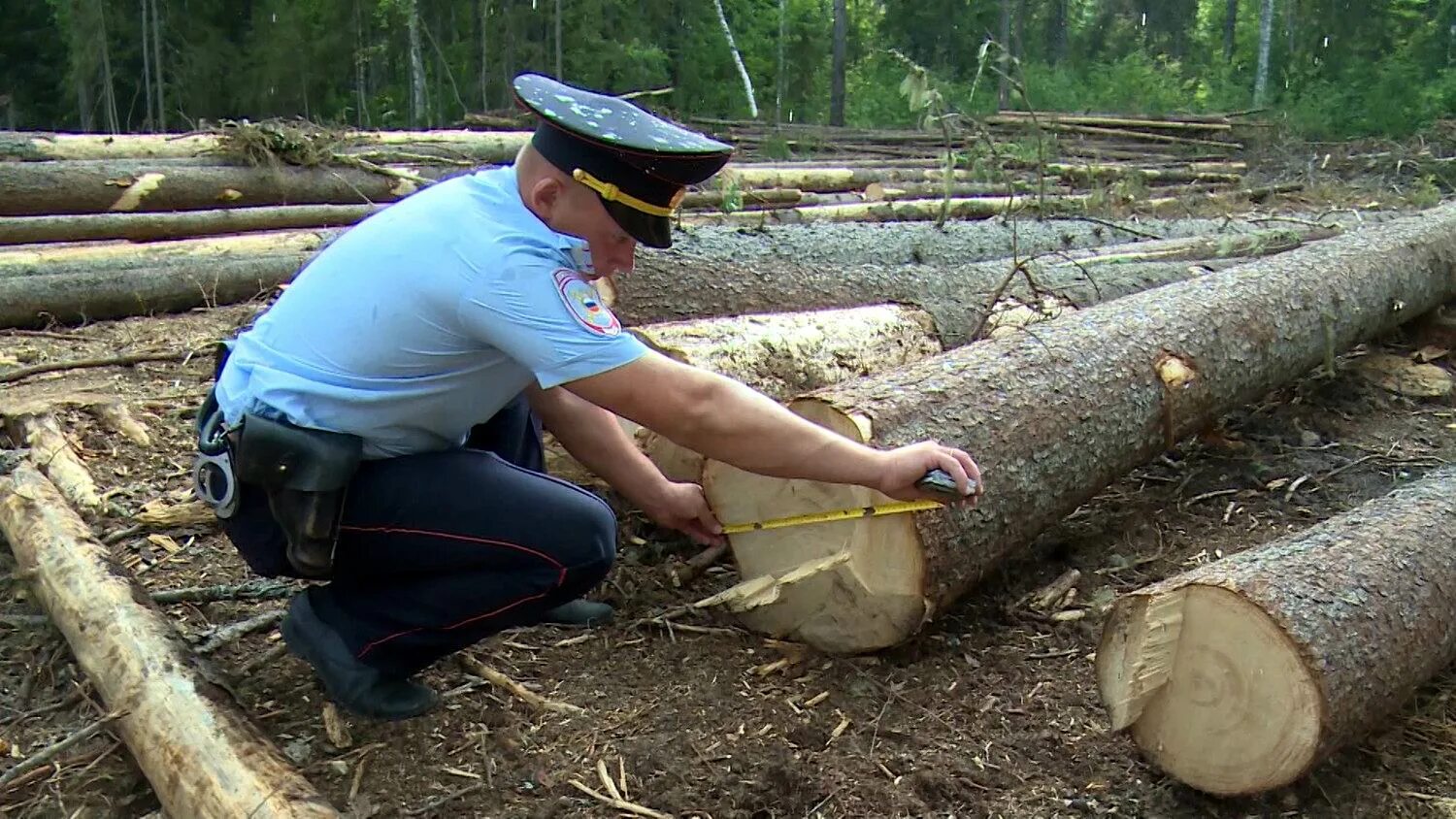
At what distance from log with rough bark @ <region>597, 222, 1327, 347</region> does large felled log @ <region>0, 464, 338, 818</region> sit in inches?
69.5

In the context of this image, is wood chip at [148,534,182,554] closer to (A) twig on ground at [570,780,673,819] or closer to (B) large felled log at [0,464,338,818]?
(B) large felled log at [0,464,338,818]

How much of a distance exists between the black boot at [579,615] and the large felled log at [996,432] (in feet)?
1.21

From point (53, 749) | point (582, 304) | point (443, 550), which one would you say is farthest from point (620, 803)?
point (53, 749)

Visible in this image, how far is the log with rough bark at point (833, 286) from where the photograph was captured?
12.9 feet

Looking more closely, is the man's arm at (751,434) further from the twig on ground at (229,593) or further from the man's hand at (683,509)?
the twig on ground at (229,593)

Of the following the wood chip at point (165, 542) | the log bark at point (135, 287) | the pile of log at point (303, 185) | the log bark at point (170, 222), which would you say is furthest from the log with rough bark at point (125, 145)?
the wood chip at point (165, 542)

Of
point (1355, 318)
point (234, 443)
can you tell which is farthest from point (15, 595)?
point (1355, 318)

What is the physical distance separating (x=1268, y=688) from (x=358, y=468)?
1829 millimetres

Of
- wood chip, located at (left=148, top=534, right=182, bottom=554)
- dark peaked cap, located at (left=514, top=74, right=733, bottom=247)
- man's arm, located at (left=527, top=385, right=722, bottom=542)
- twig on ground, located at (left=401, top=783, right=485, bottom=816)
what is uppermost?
dark peaked cap, located at (left=514, top=74, right=733, bottom=247)

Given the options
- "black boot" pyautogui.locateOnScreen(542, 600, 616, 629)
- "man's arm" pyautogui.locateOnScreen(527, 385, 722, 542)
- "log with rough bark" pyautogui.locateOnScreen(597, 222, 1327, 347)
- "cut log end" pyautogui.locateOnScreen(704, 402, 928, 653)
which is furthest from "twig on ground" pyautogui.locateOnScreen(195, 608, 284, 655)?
"log with rough bark" pyautogui.locateOnScreen(597, 222, 1327, 347)

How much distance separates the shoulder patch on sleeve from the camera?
198 cm

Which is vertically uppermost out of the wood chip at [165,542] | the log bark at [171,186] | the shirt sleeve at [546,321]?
the shirt sleeve at [546,321]

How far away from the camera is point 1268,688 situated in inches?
82.6

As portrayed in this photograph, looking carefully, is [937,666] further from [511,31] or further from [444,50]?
[444,50]
